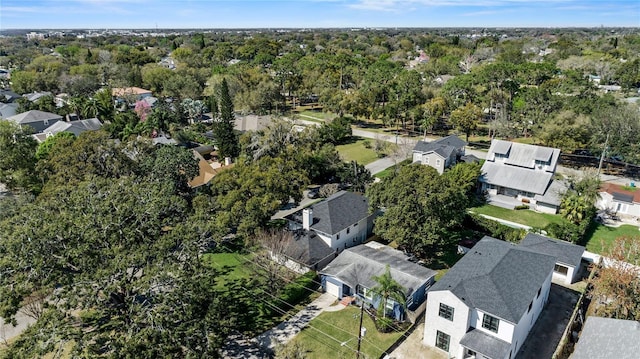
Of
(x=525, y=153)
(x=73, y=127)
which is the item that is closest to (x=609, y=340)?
(x=525, y=153)

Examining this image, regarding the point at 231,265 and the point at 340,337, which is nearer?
the point at 340,337

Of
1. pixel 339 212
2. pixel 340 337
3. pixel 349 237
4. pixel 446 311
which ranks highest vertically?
pixel 339 212

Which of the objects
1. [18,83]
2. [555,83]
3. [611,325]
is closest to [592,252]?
[611,325]

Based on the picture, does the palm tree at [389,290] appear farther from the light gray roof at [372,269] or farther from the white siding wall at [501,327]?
the white siding wall at [501,327]

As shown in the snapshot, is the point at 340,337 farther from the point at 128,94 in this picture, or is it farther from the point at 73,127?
the point at 128,94

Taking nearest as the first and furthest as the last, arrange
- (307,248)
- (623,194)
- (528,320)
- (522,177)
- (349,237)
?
(528,320) < (307,248) < (349,237) < (623,194) < (522,177)

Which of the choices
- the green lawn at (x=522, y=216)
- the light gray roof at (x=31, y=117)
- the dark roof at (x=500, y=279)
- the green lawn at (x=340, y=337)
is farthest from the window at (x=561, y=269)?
the light gray roof at (x=31, y=117)

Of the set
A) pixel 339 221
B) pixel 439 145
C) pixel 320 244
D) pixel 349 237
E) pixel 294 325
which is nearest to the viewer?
pixel 294 325
